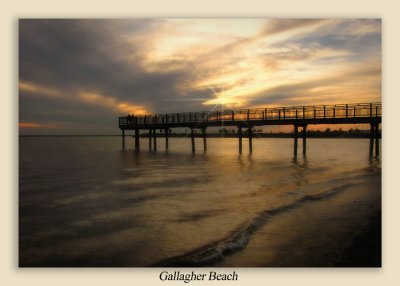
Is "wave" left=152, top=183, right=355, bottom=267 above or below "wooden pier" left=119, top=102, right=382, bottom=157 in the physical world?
below

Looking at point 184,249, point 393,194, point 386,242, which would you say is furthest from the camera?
point 393,194

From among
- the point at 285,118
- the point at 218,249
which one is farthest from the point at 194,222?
the point at 285,118

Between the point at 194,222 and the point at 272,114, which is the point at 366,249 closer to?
the point at 194,222

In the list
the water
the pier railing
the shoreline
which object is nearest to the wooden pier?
the pier railing

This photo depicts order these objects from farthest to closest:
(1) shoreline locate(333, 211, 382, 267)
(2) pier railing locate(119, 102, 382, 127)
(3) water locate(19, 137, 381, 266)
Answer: (2) pier railing locate(119, 102, 382, 127), (3) water locate(19, 137, 381, 266), (1) shoreline locate(333, 211, 382, 267)

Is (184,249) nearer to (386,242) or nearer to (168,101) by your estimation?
(386,242)

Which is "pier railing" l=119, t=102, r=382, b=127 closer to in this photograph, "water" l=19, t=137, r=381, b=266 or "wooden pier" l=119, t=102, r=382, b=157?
"wooden pier" l=119, t=102, r=382, b=157

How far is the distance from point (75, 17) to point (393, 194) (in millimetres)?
7667

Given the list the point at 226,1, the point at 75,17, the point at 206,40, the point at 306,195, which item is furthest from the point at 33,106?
the point at 306,195

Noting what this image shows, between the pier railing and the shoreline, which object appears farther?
the pier railing

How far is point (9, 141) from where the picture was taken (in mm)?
7461

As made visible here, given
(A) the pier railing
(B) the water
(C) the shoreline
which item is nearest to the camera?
(C) the shoreline

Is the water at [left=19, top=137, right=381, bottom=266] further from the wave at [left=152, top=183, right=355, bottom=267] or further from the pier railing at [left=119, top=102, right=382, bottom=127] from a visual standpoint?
the pier railing at [left=119, top=102, right=382, bottom=127]

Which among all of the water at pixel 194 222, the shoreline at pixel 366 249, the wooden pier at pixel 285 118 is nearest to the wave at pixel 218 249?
the water at pixel 194 222
